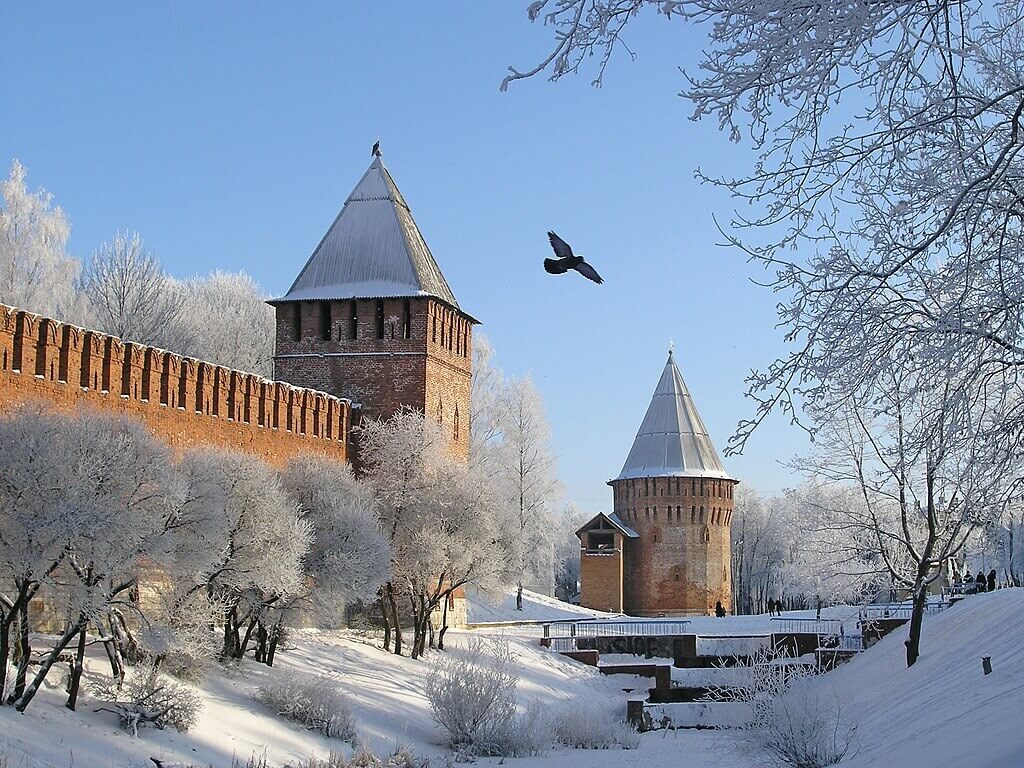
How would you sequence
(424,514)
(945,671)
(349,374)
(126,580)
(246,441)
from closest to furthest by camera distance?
(126,580) → (945,671) → (246,441) → (424,514) → (349,374)

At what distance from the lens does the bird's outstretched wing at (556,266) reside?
21.4 ft

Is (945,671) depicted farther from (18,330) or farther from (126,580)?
(18,330)

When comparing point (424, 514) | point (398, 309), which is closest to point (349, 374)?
point (398, 309)

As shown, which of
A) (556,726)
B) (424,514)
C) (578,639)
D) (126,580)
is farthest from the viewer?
(578,639)

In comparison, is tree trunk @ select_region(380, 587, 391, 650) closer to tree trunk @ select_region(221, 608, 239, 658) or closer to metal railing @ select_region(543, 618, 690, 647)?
tree trunk @ select_region(221, 608, 239, 658)

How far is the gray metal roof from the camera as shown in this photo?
25500 millimetres

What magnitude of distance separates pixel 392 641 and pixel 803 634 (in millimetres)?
9750

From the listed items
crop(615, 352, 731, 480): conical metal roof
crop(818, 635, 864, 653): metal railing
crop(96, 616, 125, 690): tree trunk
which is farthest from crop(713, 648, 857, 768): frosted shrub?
crop(615, 352, 731, 480): conical metal roof

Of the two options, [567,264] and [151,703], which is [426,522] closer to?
[151,703]

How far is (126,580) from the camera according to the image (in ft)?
47.1

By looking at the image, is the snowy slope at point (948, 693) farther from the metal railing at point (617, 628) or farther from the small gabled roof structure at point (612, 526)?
the small gabled roof structure at point (612, 526)

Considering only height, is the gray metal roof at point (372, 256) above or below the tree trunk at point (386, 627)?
above

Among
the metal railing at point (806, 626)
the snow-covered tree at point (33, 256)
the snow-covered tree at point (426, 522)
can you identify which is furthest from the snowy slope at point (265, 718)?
the snow-covered tree at point (33, 256)

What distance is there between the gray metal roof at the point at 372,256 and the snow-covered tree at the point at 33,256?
7837mm
